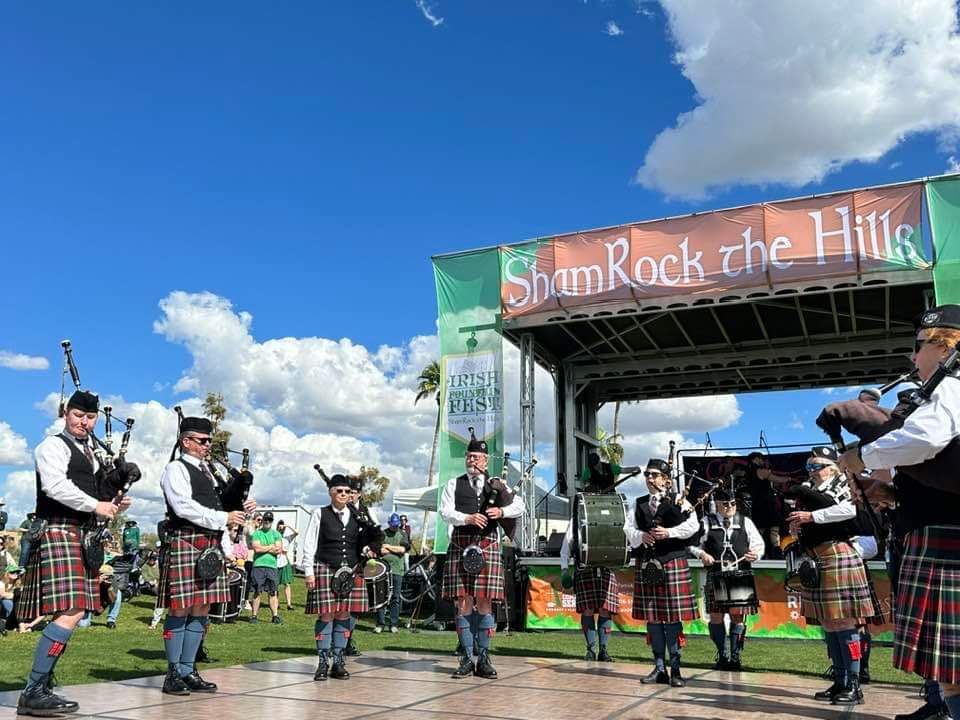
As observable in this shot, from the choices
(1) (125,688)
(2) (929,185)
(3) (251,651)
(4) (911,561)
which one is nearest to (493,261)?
(2) (929,185)

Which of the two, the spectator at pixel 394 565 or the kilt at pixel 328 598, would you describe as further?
the spectator at pixel 394 565

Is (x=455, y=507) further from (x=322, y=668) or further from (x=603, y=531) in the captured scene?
(x=322, y=668)

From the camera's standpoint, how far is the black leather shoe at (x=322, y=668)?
228 inches

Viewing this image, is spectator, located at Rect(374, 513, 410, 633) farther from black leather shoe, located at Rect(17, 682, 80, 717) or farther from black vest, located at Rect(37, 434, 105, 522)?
black leather shoe, located at Rect(17, 682, 80, 717)

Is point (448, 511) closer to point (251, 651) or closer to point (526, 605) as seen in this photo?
point (251, 651)

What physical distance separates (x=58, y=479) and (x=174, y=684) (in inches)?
60.1

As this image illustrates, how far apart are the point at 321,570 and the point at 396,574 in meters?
5.74

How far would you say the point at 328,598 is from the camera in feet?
19.7

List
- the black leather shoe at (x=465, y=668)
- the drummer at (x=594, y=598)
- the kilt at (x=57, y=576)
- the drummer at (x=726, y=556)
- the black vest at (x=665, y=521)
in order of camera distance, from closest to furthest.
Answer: the kilt at (x=57, y=576) < the black leather shoe at (x=465, y=668) < the black vest at (x=665, y=521) < the drummer at (x=726, y=556) < the drummer at (x=594, y=598)

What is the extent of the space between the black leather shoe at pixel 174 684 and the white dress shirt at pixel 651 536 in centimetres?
326

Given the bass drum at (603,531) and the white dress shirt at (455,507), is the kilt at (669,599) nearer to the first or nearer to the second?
the bass drum at (603,531)

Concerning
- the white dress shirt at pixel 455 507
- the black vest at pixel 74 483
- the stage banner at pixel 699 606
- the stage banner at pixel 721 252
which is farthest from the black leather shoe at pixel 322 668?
the stage banner at pixel 721 252

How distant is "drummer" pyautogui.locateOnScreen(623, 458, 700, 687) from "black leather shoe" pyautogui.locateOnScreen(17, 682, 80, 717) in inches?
147

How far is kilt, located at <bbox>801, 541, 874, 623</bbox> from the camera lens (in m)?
5.19
